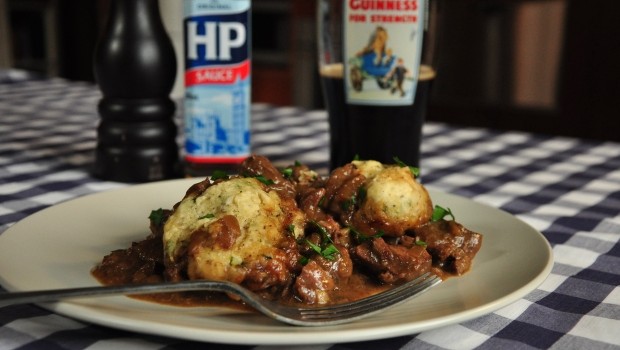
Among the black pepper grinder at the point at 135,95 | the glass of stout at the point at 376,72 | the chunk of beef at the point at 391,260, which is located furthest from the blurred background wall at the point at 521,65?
the chunk of beef at the point at 391,260

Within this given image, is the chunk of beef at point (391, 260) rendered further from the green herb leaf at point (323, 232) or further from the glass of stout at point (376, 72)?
the glass of stout at point (376, 72)

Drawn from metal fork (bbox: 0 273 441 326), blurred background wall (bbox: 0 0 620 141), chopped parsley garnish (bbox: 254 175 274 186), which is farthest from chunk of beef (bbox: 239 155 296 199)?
blurred background wall (bbox: 0 0 620 141)

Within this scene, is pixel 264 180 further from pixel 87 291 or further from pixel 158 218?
pixel 87 291

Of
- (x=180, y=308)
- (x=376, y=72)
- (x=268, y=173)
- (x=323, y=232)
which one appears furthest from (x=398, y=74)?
(x=180, y=308)

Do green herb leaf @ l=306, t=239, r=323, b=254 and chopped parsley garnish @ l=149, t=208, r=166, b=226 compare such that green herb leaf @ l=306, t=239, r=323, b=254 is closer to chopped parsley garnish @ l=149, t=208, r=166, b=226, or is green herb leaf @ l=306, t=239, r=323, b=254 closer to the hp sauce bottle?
chopped parsley garnish @ l=149, t=208, r=166, b=226

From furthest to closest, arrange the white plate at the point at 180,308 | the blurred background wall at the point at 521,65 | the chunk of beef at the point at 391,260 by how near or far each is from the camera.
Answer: the blurred background wall at the point at 521,65 → the chunk of beef at the point at 391,260 → the white plate at the point at 180,308

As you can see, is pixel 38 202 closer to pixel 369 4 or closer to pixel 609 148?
pixel 369 4
